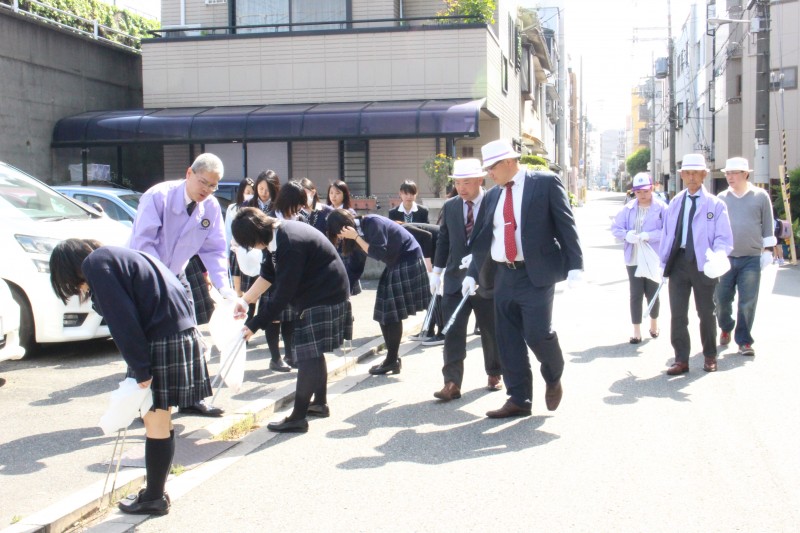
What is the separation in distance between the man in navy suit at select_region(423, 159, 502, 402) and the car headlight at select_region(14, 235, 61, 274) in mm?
3671

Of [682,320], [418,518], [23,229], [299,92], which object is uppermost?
[299,92]

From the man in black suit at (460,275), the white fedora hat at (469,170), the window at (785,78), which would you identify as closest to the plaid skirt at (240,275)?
the man in black suit at (460,275)

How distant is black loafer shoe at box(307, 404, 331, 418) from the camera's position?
251 inches

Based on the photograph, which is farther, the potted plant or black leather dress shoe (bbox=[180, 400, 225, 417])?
the potted plant

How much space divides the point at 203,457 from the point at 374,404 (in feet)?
5.63

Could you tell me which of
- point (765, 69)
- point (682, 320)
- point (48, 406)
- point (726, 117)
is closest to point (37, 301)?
point (48, 406)

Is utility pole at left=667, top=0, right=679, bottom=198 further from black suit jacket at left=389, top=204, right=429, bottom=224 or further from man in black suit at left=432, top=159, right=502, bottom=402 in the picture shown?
man in black suit at left=432, top=159, right=502, bottom=402

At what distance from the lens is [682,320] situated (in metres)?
7.58

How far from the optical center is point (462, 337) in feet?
22.3

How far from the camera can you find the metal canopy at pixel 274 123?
1867 centimetres

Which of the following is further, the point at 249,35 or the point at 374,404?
the point at 249,35

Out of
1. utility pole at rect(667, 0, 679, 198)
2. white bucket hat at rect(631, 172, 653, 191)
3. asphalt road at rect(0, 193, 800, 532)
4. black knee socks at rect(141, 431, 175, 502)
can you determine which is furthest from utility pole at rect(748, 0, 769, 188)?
utility pole at rect(667, 0, 679, 198)

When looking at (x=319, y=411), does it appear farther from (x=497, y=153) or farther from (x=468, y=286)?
(x=497, y=153)

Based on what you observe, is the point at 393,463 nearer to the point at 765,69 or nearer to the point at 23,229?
the point at 23,229
